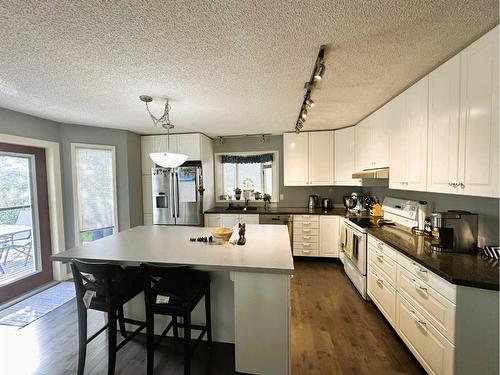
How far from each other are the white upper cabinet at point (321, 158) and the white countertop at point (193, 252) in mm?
2014

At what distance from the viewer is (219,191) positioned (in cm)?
480

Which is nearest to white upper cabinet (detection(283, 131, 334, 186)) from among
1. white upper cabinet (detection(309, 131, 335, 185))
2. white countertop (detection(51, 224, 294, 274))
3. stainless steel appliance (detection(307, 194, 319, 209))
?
white upper cabinet (detection(309, 131, 335, 185))

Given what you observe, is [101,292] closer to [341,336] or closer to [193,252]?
[193,252]

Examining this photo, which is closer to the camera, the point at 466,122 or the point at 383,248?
the point at 466,122

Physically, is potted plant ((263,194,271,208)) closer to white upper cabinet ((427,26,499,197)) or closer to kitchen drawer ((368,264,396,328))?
kitchen drawer ((368,264,396,328))

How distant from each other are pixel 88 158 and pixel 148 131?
104cm

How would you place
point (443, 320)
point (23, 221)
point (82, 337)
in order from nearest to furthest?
point (443, 320) → point (82, 337) → point (23, 221)

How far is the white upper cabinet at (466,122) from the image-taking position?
4.36ft

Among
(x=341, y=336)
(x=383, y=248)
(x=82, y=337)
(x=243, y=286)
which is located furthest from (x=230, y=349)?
(x=383, y=248)

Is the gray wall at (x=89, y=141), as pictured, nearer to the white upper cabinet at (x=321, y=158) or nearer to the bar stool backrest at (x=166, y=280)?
the bar stool backrest at (x=166, y=280)

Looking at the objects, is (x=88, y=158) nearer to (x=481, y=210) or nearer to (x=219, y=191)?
(x=219, y=191)

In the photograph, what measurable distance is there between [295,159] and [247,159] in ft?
3.43

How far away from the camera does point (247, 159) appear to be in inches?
183

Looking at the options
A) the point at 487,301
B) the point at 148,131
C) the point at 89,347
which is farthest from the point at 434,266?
the point at 148,131
